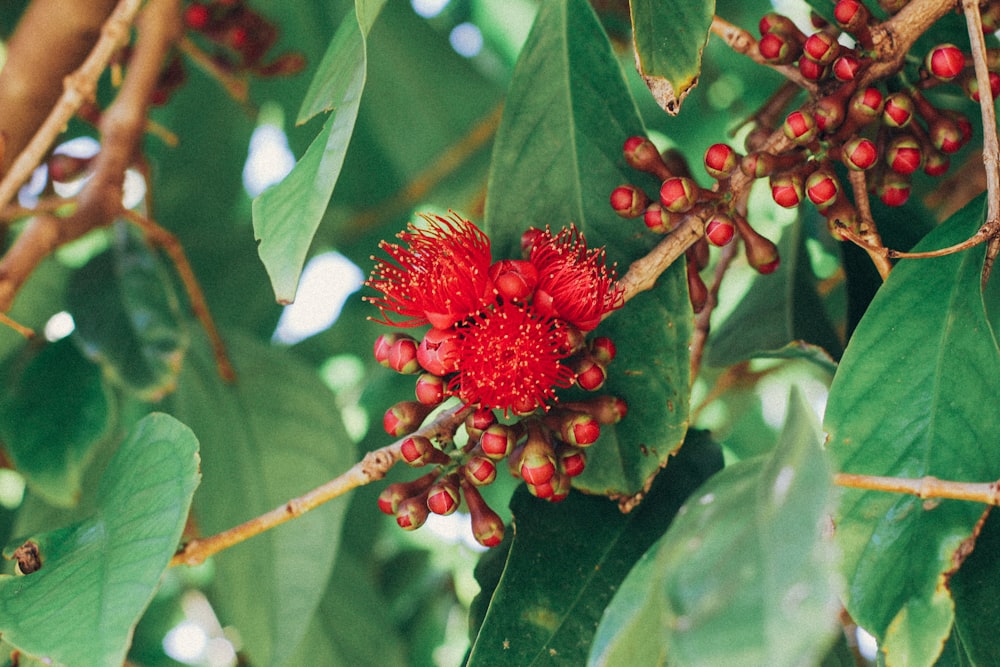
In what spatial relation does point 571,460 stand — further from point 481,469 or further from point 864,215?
point 864,215

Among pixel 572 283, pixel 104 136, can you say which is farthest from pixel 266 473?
pixel 572 283

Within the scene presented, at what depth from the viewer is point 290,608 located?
2.85 ft

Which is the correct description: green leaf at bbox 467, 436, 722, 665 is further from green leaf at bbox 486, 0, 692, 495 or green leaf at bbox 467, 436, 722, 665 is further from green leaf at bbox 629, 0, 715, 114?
green leaf at bbox 629, 0, 715, 114

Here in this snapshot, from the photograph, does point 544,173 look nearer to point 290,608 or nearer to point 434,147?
point 290,608

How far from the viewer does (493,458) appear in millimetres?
627

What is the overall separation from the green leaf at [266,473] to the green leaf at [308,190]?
1.23 ft

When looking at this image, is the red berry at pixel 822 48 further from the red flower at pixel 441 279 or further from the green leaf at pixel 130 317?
the green leaf at pixel 130 317

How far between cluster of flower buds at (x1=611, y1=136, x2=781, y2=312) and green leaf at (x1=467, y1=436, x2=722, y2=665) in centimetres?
14

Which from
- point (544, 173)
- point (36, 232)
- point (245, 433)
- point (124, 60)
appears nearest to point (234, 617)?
point (245, 433)

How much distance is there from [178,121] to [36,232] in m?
0.57

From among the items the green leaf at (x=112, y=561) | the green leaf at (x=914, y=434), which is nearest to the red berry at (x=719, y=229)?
the green leaf at (x=914, y=434)

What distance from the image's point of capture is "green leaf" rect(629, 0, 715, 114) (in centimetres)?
62

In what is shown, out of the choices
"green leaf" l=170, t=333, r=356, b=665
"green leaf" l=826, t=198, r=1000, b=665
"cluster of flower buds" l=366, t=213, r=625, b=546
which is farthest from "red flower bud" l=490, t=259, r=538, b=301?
"green leaf" l=170, t=333, r=356, b=665

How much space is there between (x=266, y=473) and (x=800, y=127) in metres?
0.65
